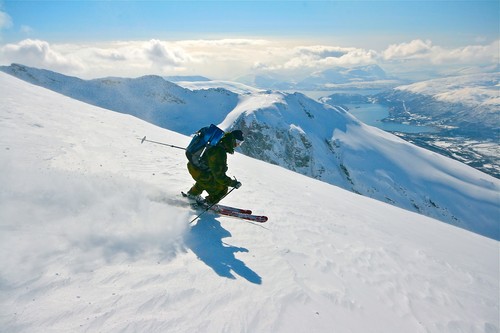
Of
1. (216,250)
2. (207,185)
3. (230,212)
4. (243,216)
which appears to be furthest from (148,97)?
(216,250)

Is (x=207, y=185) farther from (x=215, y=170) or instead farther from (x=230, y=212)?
(x=230, y=212)

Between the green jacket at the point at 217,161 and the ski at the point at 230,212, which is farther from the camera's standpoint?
the ski at the point at 230,212

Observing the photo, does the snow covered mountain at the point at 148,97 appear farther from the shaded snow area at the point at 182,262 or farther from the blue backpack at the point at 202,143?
the blue backpack at the point at 202,143

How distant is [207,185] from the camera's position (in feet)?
29.8

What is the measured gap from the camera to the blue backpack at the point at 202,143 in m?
8.69

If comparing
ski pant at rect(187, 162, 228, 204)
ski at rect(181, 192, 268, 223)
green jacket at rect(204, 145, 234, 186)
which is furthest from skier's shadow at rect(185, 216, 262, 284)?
green jacket at rect(204, 145, 234, 186)

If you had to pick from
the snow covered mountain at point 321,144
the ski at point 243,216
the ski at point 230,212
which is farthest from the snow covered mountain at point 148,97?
the ski at point 243,216

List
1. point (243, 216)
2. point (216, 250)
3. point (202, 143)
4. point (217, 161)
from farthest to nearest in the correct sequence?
point (243, 216) → point (202, 143) → point (217, 161) → point (216, 250)

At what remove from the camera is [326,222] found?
38.3 feet

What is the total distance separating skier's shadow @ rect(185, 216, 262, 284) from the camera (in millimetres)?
6266

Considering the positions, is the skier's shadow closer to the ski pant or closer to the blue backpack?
the ski pant

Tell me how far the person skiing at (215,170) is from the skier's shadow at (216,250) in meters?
0.91

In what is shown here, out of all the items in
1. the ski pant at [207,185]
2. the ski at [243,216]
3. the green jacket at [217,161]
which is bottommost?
the ski at [243,216]

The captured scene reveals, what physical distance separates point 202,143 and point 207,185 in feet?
4.03
